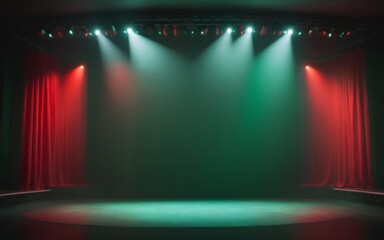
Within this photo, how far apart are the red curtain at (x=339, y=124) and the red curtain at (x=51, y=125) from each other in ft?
17.1

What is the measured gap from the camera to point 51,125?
340 inches

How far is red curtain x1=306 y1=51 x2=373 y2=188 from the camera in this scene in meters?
8.07

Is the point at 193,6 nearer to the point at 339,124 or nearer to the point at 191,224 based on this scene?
the point at 191,224

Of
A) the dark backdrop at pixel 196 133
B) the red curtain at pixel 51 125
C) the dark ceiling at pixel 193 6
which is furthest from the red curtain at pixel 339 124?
the red curtain at pixel 51 125

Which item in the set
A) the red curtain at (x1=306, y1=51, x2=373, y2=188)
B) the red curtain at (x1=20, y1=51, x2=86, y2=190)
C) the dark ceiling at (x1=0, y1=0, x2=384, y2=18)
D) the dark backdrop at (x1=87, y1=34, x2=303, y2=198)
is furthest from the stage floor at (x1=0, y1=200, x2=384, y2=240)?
the dark ceiling at (x1=0, y1=0, x2=384, y2=18)

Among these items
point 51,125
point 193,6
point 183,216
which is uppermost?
point 193,6

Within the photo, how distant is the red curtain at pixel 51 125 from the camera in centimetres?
797

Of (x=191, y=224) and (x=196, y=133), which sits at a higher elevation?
(x=196, y=133)

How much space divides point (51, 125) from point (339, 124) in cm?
613

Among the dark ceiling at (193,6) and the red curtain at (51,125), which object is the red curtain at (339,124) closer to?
the dark ceiling at (193,6)

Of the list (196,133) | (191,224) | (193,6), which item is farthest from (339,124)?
(191,224)

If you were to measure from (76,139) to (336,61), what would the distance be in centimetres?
598

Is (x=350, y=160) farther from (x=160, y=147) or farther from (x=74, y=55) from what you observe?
(x=74, y=55)

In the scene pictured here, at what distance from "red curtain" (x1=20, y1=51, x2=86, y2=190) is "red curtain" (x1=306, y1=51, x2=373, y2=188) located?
205 inches
